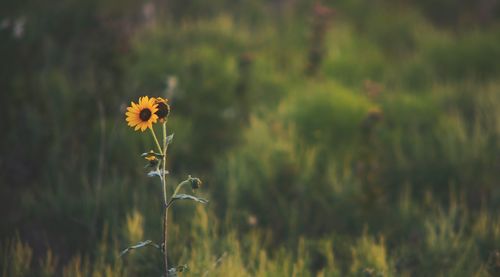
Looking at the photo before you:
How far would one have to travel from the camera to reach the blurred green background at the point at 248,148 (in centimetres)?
234

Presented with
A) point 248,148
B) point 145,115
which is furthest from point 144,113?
point 248,148

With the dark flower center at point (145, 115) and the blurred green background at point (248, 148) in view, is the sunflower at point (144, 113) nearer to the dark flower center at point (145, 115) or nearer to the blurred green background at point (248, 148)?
the dark flower center at point (145, 115)

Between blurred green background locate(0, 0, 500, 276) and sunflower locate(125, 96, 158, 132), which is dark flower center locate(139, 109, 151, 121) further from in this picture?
blurred green background locate(0, 0, 500, 276)

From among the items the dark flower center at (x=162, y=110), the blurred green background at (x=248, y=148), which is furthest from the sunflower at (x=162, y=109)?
the blurred green background at (x=248, y=148)

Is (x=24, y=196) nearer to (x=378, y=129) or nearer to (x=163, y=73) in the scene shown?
(x=163, y=73)

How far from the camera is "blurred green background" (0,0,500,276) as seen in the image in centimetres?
234

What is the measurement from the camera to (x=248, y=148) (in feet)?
10.3

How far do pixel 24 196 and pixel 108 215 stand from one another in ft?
1.49

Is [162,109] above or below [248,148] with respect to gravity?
below

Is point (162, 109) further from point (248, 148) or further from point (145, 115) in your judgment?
point (248, 148)

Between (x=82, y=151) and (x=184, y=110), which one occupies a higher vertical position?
(x=184, y=110)

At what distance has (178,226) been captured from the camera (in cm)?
237

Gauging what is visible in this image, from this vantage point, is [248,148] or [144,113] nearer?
[144,113]

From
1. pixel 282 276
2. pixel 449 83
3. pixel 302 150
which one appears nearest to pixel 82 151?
pixel 302 150
